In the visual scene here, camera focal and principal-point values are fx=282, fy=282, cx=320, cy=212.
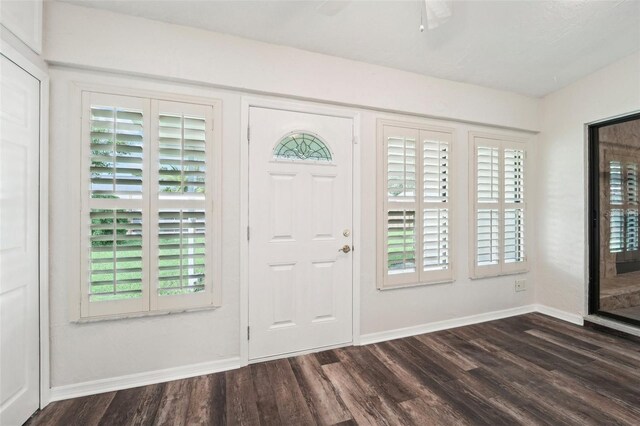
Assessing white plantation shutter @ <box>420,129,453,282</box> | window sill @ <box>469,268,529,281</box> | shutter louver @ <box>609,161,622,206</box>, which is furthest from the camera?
window sill @ <box>469,268,529,281</box>

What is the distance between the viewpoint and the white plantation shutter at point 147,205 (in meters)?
1.87

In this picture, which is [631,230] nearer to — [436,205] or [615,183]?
[615,183]

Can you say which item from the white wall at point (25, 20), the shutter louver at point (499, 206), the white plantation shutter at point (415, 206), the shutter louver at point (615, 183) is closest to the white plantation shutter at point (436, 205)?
the white plantation shutter at point (415, 206)

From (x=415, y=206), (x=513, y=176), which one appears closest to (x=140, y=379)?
(x=415, y=206)

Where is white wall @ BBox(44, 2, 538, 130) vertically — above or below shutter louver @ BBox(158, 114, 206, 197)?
above

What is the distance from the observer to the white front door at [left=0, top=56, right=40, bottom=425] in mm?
1466

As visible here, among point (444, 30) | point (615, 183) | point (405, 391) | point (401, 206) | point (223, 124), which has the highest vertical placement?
point (444, 30)

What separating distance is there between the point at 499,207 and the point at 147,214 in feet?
11.1

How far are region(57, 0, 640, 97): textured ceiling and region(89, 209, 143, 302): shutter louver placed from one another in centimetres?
138

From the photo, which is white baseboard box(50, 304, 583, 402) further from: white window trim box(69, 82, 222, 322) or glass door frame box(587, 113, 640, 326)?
white window trim box(69, 82, 222, 322)

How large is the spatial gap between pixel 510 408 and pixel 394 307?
1105mm

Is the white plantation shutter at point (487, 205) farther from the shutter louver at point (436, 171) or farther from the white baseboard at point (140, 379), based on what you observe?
the white baseboard at point (140, 379)

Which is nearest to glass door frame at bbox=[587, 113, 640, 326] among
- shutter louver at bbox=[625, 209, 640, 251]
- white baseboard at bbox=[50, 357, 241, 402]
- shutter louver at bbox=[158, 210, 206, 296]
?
shutter louver at bbox=[625, 209, 640, 251]

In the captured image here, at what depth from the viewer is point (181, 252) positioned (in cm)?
204
